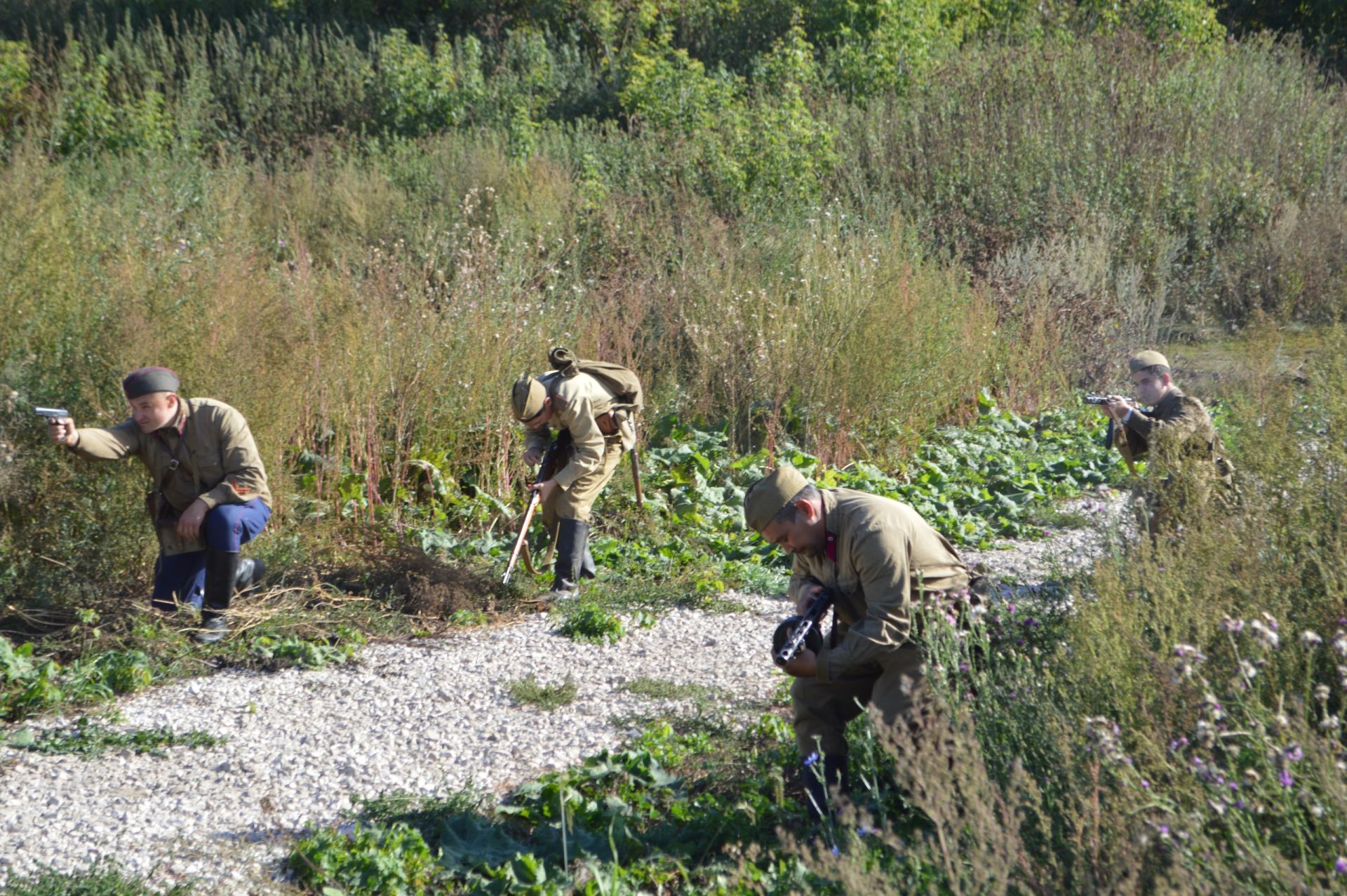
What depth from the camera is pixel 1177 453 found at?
557 centimetres

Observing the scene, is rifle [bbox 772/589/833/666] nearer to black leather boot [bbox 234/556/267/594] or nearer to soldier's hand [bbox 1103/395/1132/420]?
soldier's hand [bbox 1103/395/1132/420]

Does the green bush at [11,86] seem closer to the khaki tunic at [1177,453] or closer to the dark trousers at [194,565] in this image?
the dark trousers at [194,565]

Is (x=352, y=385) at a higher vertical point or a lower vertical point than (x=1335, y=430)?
lower

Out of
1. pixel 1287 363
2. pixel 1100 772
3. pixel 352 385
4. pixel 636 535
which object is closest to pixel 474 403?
pixel 352 385

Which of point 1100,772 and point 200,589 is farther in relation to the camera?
point 200,589

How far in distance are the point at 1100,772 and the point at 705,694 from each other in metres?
2.57

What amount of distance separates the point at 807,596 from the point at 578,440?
9.69 ft

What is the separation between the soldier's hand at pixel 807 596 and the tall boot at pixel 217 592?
10.4 ft

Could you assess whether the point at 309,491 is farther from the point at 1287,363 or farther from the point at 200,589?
the point at 1287,363

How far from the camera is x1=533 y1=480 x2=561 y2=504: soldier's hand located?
23.6 ft

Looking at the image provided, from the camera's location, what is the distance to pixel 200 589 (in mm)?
6418

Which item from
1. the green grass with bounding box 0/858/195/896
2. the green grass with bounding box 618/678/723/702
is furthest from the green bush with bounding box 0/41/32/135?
the green grass with bounding box 0/858/195/896

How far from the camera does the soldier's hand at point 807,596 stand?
442cm

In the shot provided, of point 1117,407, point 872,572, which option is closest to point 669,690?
point 872,572
